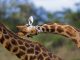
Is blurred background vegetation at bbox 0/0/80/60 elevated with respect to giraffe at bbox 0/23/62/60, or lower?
lower

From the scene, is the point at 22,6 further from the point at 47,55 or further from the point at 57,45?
the point at 47,55

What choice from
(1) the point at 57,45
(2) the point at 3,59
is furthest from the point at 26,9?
(2) the point at 3,59

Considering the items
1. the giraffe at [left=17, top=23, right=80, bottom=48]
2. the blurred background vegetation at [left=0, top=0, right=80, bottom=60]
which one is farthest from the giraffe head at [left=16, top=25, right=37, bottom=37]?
the blurred background vegetation at [left=0, top=0, right=80, bottom=60]

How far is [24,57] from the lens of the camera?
2113 mm

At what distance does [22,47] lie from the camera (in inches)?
85.7

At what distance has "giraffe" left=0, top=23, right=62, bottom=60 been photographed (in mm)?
2104

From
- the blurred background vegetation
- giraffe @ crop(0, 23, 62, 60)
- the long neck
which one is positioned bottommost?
the blurred background vegetation

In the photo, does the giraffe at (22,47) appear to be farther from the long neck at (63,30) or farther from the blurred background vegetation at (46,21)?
the blurred background vegetation at (46,21)

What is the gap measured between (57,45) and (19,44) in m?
6.36

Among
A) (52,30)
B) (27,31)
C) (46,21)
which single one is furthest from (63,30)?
(46,21)

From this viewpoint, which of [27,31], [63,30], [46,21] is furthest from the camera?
→ [46,21]

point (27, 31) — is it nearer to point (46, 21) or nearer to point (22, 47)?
point (22, 47)

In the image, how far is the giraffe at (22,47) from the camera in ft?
6.90

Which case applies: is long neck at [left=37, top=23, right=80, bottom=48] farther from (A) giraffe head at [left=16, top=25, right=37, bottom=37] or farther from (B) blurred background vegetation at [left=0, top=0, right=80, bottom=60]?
(B) blurred background vegetation at [left=0, top=0, right=80, bottom=60]
